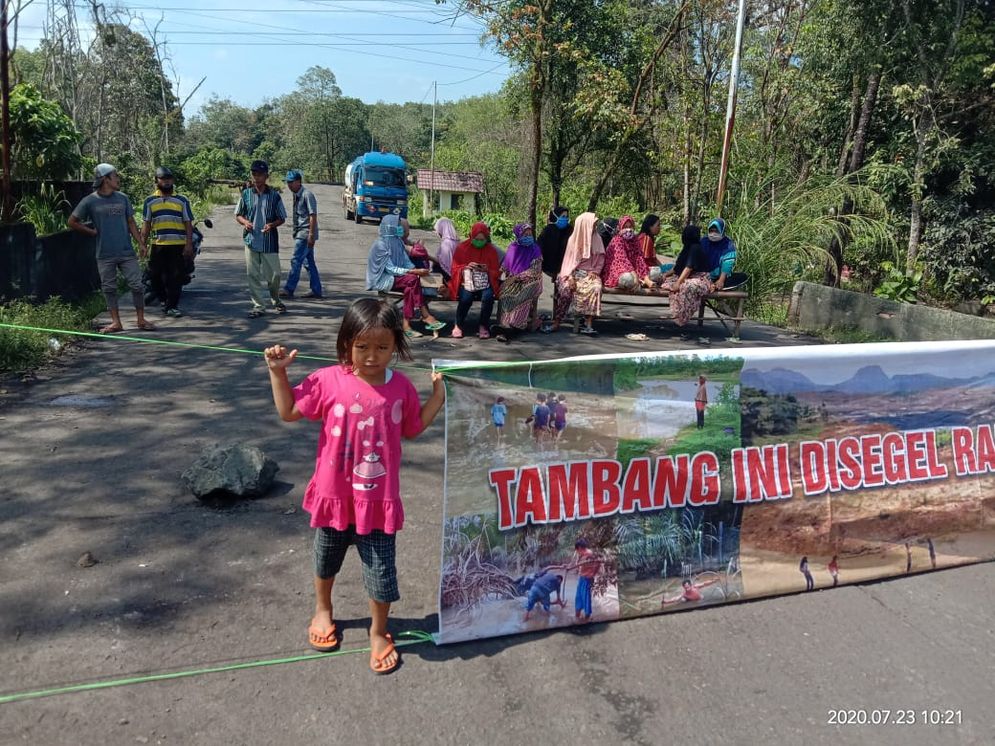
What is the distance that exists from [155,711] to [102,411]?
155 inches

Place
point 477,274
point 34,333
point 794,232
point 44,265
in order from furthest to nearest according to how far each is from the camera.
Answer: point 794,232 < point 477,274 < point 44,265 < point 34,333

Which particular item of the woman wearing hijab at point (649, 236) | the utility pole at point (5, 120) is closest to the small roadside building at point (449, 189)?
the woman wearing hijab at point (649, 236)

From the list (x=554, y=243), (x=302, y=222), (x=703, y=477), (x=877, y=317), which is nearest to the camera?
(x=703, y=477)

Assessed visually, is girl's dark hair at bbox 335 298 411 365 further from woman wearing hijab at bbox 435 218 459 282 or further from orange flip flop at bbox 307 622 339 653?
woman wearing hijab at bbox 435 218 459 282

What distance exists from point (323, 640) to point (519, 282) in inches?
260

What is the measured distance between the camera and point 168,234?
371 inches

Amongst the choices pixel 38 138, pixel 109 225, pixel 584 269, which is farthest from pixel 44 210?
pixel 584 269

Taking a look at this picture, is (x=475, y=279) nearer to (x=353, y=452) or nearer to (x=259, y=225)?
(x=259, y=225)

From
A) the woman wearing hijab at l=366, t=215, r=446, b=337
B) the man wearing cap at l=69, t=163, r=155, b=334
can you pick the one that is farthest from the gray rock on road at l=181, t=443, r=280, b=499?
the woman wearing hijab at l=366, t=215, r=446, b=337

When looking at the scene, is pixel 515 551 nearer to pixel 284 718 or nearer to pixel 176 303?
pixel 284 718

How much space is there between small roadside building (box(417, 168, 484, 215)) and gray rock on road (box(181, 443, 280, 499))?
35.1m

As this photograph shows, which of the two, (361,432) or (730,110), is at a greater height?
(730,110)

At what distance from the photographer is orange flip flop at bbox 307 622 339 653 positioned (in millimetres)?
3316

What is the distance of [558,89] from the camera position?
21.0 meters
